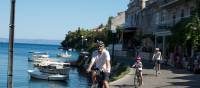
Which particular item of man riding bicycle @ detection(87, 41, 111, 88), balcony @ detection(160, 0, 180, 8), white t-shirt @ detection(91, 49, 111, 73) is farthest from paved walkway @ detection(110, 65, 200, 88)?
balcony @ detection(160, 0, 180, 8)

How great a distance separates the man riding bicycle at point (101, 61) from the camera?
14.7 m

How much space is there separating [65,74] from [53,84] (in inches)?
188

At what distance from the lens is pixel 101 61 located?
48.9 feet

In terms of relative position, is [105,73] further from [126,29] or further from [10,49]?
[126,29]

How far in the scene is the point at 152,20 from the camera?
6438 cm

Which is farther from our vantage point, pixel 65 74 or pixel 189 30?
pixel 65 74

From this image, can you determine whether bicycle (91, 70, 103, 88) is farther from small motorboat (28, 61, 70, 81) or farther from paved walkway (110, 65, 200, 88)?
small motorboat (28, 61, 70, 81)

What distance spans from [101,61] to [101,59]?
0.08 m

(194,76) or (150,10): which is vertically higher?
(150,10)

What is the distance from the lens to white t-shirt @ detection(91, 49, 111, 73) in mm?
14695

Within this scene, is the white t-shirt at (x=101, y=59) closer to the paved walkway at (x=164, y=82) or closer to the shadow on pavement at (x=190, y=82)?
the paved walkway at (x=164, y=82)

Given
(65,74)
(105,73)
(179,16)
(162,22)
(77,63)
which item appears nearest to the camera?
(105,73)

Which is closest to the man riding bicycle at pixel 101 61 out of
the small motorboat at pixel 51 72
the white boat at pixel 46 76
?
the white boat at pixel 46 76

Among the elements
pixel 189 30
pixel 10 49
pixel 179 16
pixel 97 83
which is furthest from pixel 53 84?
pixel 10 49
